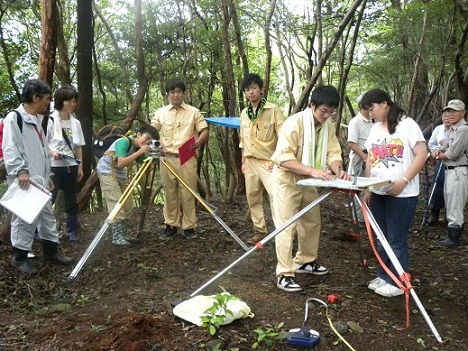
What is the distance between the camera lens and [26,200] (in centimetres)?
406

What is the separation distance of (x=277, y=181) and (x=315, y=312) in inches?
47.4

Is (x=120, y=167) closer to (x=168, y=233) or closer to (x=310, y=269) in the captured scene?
(x=168, y=233)

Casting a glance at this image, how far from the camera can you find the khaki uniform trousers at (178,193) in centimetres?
559

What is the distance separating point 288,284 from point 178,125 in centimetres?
259

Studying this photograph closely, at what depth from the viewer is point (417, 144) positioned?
3.69 metres

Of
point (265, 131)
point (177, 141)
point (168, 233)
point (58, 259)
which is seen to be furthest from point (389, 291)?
point (58, 259)

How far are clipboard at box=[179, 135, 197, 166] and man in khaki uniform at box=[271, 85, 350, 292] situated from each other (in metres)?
1.52

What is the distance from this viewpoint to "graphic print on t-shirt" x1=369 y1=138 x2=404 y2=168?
3760 millimetres

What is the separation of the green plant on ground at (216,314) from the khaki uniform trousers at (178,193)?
8.15 feet

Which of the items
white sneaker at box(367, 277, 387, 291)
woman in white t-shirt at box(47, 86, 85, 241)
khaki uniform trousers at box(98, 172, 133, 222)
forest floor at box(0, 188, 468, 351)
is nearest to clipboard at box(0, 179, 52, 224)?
forest floor at box(0, 188, 468, 351)

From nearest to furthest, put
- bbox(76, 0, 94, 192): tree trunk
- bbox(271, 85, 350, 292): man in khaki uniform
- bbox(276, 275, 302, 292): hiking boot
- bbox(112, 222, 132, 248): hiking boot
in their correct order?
bbox(271, 85, 350, 292): man in khaki uniform
bbox(276, 275, 302, 292): hiking boot
bbox(112, 222, 132, 248): hiking boot
bbox(76, 0, 94, 192): tree trunk

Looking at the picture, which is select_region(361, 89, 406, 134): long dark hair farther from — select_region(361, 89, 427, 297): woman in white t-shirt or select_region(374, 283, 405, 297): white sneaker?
select_region(374, 283, 405, 297): white sneaker

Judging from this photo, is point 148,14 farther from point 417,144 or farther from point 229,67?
point 417,144

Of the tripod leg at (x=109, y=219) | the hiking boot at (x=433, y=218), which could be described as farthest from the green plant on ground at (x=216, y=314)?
the hiking boot at (x=433, y=218)
